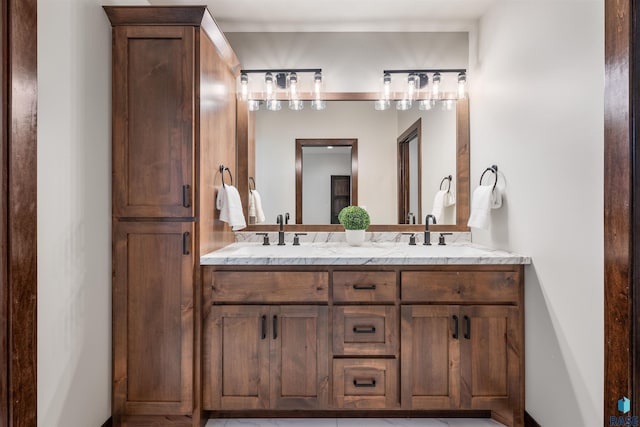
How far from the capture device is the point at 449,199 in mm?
2559

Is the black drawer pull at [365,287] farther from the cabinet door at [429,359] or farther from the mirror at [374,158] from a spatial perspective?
the mirror at [374,158]

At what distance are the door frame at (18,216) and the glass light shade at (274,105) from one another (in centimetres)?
139

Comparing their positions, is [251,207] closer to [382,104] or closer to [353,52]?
[382,104]

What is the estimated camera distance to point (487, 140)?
7.53 ft

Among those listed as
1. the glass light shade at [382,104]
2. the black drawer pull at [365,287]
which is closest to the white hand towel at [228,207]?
the black drawer pull at [365,287]

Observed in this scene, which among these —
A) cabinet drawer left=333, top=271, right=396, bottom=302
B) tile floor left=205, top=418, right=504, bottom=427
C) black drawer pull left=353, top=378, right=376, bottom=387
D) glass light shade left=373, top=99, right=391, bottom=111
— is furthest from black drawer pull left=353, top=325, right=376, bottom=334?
glass light shade left=373, top=99, right=391, bottom=111

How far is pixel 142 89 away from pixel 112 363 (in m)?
1.33

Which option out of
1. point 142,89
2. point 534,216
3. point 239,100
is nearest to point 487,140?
point 534,216

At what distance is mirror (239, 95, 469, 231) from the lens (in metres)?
2.56

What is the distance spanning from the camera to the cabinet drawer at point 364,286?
1.90 meters

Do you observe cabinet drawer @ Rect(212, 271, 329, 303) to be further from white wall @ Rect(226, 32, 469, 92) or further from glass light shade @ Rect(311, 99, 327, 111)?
white wall @ Rect(226, 32, 469, 92)

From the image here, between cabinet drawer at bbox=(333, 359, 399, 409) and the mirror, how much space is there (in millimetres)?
952

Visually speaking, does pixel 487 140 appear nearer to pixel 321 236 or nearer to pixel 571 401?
pixel 321 236

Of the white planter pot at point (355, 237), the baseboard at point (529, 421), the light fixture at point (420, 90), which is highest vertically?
the light fixture at point (420, 90)
